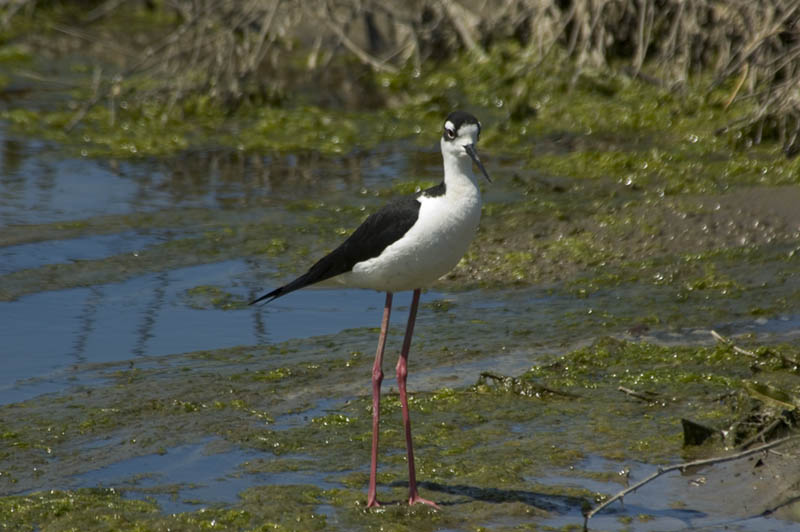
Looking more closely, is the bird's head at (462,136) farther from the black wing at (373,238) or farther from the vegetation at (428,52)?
the vegetation at (428,52)

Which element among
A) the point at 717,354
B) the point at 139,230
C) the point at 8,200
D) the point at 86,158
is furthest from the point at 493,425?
the point at 86,158

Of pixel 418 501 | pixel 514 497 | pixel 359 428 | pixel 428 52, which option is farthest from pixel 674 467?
pixel 428 52

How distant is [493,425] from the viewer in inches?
184

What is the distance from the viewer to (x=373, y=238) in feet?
14.0

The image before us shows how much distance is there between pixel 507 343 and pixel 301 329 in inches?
39.4

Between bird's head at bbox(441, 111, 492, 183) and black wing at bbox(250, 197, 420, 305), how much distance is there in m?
0.22

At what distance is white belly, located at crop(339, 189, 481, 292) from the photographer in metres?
4.09

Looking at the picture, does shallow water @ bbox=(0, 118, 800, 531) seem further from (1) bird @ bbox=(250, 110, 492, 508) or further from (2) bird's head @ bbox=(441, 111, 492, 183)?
(2) bird's head @ bbox=(441, 111, 492, 183)

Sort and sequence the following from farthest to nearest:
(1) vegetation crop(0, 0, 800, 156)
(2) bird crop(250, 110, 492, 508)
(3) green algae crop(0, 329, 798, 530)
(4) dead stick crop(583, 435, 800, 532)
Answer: (1) vegetation crop(0, 0, 800, 156) < (2) bird crop(250, 110, 492, 508) < (3) green algae crop(0, 329, 798, 530) < (4) dead stick crop(583, 435, 800, 532)

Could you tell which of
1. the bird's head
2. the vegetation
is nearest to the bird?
the bird's head

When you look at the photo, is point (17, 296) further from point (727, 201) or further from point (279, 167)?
point (727, 201)

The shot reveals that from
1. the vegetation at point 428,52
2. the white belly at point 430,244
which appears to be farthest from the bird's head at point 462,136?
the vegetation at point 428,52

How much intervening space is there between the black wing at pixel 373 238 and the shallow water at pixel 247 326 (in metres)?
0.64

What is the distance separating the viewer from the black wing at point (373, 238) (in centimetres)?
420
